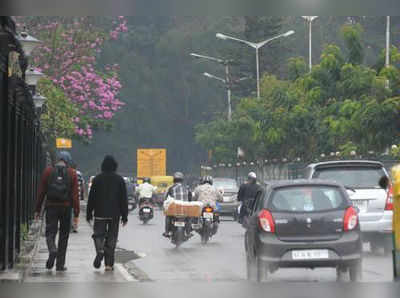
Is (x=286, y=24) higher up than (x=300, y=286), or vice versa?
(x=286, y=24)

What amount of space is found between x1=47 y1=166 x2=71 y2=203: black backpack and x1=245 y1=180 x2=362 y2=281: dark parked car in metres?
3.26

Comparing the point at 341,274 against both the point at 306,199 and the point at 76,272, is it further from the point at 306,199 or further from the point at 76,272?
the point at 76,272

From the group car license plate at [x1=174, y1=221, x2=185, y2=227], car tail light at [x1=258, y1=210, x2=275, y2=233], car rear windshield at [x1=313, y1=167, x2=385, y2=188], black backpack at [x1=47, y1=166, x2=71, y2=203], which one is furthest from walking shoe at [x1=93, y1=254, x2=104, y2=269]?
car license plate at [x1=174, y1=221, x2=185, y2=227]

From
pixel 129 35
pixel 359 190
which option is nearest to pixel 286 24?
pixel 129 35

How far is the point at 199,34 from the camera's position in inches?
5074

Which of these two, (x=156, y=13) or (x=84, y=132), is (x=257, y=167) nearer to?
(x=84, y=132)

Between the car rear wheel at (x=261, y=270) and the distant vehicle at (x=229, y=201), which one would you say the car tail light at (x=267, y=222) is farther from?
the distant vehicle at (x=229, y=201)

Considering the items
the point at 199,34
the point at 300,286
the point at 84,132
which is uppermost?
the point at 199,34

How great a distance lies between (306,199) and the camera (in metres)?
17.8

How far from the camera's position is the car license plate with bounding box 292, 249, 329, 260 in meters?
17.5

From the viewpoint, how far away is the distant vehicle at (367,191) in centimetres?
2400

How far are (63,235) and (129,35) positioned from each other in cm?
11432

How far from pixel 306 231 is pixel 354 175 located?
704cm

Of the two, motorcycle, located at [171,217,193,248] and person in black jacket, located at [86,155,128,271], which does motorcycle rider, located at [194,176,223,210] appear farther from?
person in black jacket, located at [86,155,128,271]
